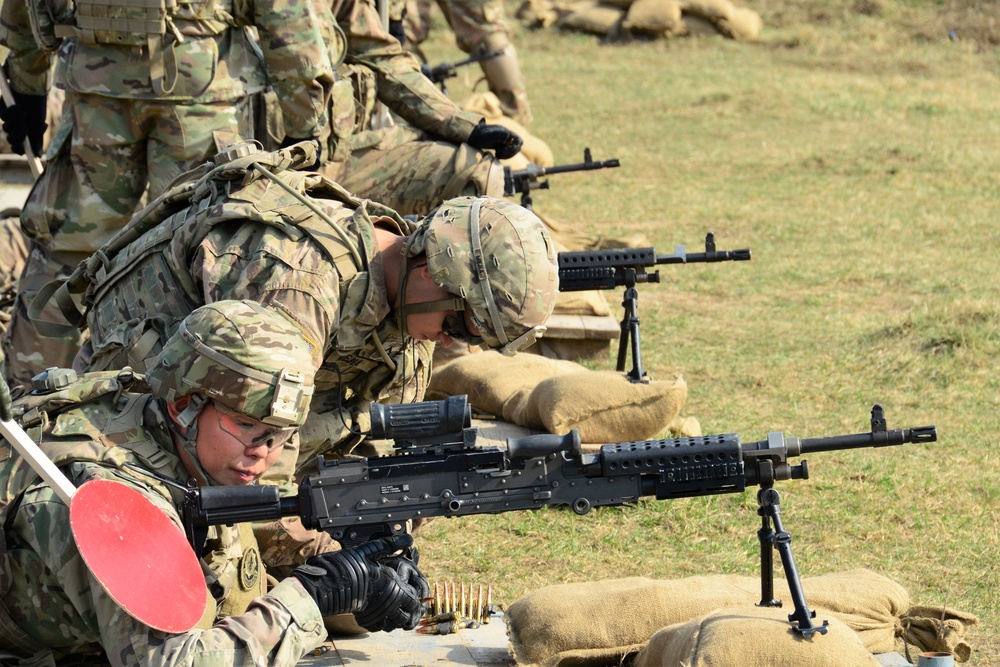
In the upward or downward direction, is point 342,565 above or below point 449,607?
above

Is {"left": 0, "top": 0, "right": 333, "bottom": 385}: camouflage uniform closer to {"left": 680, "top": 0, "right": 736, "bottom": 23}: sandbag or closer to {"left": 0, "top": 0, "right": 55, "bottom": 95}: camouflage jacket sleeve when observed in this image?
{"left": 0, "top": 0, "right": 55, "bottom": 95}: camouflage jacket sleeve

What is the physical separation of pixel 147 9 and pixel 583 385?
240 cm

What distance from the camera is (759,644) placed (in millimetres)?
3562

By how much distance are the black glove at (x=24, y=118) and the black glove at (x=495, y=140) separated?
2137 millimetres

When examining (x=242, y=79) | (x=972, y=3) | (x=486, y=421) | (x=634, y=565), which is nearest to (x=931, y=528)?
(x=634, y=565)

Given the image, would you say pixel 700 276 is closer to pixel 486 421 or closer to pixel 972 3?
pixel 486 421

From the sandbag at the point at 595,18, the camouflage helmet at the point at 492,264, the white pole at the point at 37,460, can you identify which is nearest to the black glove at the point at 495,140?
the camouflage helmet at the point at 492,264

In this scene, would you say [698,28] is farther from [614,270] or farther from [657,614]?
[657,614]

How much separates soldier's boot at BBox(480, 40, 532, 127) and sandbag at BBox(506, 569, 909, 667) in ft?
31.3

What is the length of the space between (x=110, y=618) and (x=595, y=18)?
56.5 ft

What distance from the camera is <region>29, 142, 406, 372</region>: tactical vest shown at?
4.20 m

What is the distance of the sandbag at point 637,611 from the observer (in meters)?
4.04

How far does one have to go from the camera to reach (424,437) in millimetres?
3584

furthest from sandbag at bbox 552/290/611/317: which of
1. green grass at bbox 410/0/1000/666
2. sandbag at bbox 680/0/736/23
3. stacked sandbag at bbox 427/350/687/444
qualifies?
sandbag at bbox 680/0/736/23
